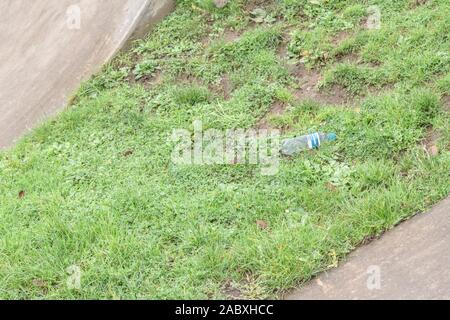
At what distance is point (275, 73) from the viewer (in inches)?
215

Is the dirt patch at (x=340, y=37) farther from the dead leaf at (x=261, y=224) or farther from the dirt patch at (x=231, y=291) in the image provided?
the dirt patch at (x=231, y=291)

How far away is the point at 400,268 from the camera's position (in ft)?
12.0

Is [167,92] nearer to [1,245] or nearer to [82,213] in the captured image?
[82,213]

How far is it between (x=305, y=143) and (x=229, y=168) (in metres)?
0.59

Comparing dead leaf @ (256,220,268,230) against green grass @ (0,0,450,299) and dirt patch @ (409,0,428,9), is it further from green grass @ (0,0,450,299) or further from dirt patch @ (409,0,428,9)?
dirt patch @ (409,0,428,9)

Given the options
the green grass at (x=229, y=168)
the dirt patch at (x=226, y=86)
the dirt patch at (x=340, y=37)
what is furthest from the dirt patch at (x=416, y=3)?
the dirt patch at (x=226, y=86)

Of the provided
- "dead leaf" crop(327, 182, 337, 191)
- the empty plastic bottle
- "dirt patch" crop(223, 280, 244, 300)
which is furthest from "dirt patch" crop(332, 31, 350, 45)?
"dirt patch" crop(223, 280, 244, 300)

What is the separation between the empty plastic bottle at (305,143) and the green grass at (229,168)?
8 cm

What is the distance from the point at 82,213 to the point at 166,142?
969 millimetres

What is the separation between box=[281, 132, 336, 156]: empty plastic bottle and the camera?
4.57 metres

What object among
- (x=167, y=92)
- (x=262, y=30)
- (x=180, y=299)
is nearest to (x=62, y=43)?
(x=167, y=92)

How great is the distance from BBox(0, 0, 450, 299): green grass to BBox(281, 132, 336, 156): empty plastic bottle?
0.08 metres

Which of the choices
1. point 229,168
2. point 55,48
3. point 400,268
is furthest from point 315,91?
point 55,48

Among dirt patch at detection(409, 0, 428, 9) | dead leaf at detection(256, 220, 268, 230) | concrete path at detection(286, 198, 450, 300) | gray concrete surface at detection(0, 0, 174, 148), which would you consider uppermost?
gray concrete surface at detection(0, 0, 174, 148)
